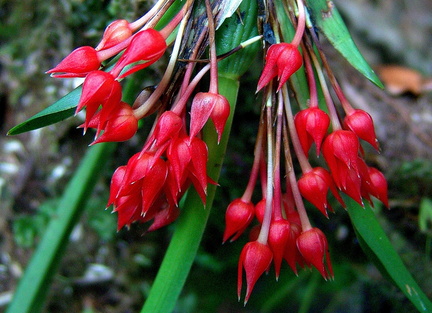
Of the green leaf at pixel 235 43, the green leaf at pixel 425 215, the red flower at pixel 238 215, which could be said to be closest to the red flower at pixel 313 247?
the red flower at pixel 238 215

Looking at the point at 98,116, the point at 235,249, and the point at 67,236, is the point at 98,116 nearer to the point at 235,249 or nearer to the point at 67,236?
the point at 67,236

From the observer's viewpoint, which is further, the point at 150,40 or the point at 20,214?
the point at 20,214

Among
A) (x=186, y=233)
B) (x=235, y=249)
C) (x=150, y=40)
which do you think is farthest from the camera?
(x=235, y=249)

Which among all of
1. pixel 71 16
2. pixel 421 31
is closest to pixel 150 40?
pixel 71 16

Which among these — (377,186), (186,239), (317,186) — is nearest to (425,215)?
(377,186)

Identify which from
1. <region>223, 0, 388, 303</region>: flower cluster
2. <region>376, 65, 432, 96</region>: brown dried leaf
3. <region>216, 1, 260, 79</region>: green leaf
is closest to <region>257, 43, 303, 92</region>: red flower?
<region>223, 0, 388, 303</region>: flower cluster

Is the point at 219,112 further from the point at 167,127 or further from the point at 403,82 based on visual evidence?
the point at 403,82

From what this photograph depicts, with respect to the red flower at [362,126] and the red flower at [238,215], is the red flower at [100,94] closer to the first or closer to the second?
the red flower at [238,215]
